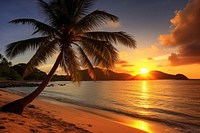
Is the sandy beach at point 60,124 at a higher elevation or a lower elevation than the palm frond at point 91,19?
lower

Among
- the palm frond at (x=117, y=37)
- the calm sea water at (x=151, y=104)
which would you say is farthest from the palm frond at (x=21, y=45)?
the calm sea water at (x=151, y=104)

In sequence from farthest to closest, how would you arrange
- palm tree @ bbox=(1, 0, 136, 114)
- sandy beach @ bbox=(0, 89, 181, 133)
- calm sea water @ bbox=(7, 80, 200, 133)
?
1. calm sea water @ bbox=(7, 80, 200, 133)
2. palm tree @ bbox=(1, 0, 136, 114)
3. sandy beach @ bbox=(0, 89, 181, 133)

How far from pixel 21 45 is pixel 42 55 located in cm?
108

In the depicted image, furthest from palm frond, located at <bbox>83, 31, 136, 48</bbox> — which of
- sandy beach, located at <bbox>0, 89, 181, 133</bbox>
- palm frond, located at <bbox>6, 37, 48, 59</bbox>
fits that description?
sandy beach, located at <bbox>0, 89, 181, 133</bbox>

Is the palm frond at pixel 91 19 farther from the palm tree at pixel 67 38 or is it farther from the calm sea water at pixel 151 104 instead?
the calm sea water at pixel 151 104

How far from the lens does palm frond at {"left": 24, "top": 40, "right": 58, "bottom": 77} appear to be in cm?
935

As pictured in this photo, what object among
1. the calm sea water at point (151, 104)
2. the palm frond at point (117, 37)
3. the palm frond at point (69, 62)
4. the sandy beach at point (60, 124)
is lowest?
the calm sea water at point (151, 104)

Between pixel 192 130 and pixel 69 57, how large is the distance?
29.5 ft

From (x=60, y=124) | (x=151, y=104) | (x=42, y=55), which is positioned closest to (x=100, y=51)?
(x=42, y=55)

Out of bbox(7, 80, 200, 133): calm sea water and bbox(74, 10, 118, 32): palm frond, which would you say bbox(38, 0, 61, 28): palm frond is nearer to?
bbox(74, 10, 118, 32): palm frond

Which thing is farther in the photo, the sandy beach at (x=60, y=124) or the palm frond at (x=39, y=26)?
the palm frond at (x=39, y=26)

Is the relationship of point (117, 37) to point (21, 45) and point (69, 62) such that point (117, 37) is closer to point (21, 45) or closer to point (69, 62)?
point (69, 62)

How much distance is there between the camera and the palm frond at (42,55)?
9.35 m

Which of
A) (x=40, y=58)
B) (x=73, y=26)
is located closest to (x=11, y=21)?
(x=40, y=58)
